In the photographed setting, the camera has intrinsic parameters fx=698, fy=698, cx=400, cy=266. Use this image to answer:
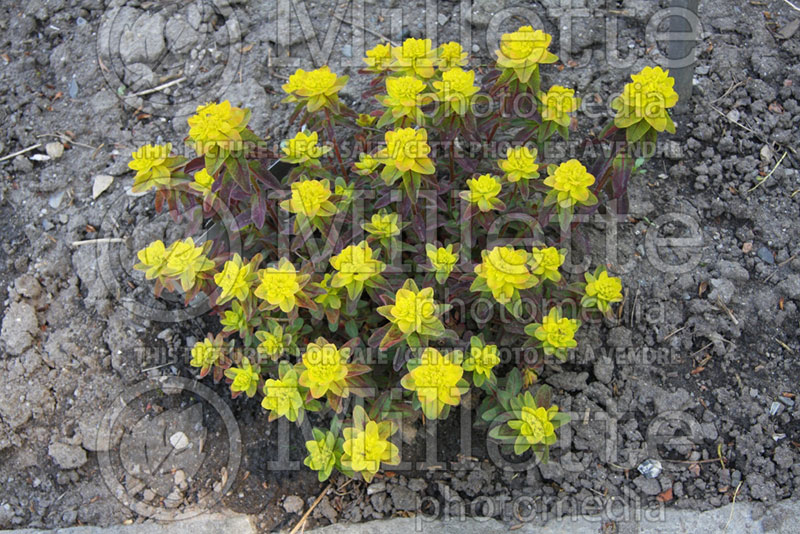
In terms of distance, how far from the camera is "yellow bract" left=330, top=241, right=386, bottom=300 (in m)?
2.48

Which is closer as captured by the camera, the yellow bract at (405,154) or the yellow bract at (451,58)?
the yellow bract at (405,154)

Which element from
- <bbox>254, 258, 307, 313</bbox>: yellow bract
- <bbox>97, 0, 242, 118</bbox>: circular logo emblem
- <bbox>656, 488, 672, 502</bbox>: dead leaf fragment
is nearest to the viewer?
<bbox>254, 258, 307, 313</bbox>: yellow bract

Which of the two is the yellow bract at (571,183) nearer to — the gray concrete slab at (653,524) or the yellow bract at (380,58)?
the yellow bract at (380,58)

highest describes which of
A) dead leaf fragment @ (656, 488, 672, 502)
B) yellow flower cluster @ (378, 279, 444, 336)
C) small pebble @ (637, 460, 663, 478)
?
yellow flower cluster @ (378, 279, 444, 336)

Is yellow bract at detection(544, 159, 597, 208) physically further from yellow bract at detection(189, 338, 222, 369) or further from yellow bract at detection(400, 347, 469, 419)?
yellow bract at detection(189, 338, 222, 369)

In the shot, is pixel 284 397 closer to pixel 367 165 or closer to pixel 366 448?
pixel 366 448

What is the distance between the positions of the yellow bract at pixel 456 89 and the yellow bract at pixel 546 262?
0.62 meters

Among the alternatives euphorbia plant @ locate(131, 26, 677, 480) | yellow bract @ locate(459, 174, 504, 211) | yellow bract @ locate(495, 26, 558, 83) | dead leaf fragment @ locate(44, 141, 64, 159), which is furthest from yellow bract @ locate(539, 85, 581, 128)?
dead leaf fragment @ locate(44, 141, 64, 159)

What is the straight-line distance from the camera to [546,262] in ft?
8.50

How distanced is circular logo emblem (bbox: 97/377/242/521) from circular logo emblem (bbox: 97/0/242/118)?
152 cm

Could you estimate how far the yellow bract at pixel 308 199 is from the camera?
2.52 m

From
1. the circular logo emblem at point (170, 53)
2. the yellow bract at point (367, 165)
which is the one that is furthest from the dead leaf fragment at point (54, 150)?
the yellow bract at point (367, 165)

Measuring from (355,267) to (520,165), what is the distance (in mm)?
746

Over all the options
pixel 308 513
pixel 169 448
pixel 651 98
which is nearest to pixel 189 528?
pixel 169 448
